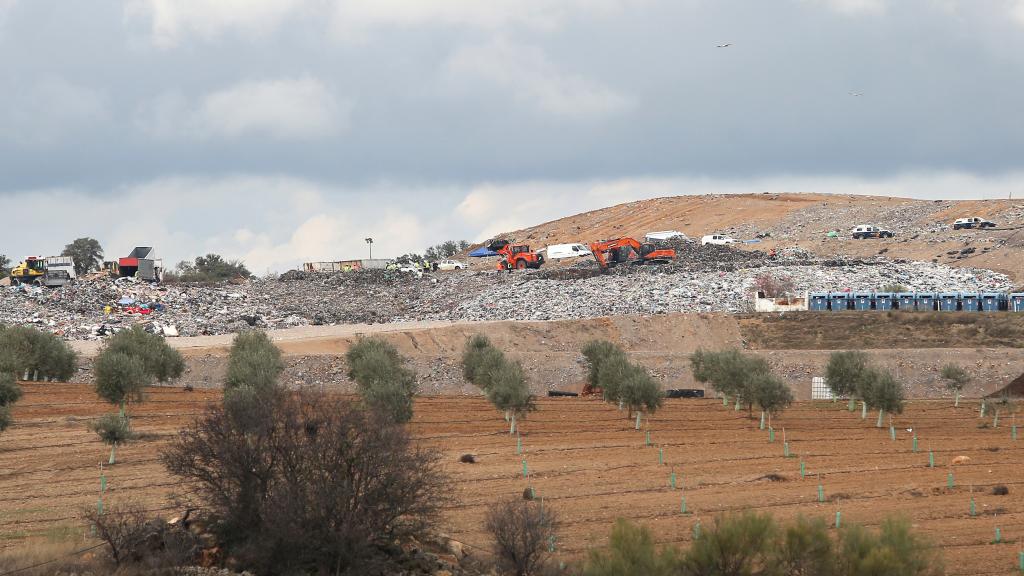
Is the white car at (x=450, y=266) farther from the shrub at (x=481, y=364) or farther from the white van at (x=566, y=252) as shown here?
the shrub at (x=481, y=364)

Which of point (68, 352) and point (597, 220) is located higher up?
point (597, 220)

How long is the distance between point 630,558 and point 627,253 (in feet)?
243

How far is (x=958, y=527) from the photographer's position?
93.1 feet

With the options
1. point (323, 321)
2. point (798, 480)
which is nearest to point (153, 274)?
Result: point (323, 321)

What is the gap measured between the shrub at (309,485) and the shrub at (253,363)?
61.4 ft

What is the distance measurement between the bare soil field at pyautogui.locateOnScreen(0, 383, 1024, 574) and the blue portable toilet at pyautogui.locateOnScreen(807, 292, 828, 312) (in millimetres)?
22077

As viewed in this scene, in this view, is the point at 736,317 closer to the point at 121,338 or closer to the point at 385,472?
the point at 121,338

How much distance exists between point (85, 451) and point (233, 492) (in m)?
16.6

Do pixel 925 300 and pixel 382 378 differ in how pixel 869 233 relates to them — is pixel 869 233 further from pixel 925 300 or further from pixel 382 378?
pixel 382 378

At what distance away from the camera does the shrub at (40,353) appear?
2137 inches

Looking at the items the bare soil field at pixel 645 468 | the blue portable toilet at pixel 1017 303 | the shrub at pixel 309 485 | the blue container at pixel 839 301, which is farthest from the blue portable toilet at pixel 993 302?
the shrub at pixel 309 485

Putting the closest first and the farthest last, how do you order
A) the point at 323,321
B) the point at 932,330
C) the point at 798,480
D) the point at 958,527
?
1. the point at 958,527
2. the point at 798,480
3. the point at 932,330
4. the point at 323,321

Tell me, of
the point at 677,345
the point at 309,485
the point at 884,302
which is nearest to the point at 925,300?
the point at 884,302

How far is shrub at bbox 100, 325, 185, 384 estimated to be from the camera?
166ft
